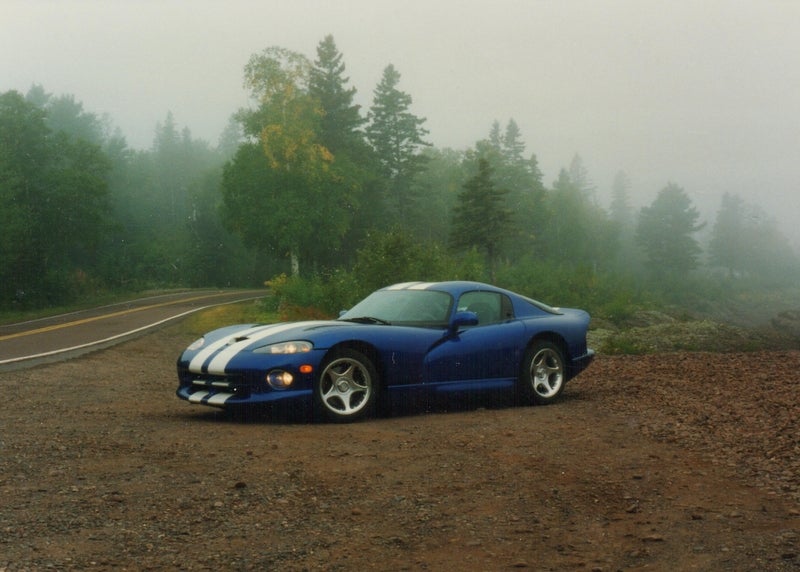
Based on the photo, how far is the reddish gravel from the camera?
4.25 meters

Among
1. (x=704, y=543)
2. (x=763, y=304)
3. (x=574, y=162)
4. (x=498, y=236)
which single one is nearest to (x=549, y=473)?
(x=704, y=543)

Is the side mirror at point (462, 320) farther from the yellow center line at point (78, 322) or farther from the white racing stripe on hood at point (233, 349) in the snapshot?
the yellow center line at point (78, 322)

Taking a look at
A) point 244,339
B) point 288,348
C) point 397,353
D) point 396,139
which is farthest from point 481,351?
point 396,139

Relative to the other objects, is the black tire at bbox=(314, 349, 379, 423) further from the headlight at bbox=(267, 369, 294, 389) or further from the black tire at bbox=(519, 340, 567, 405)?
the black tire at bbox=(519, 340, 567, 405)

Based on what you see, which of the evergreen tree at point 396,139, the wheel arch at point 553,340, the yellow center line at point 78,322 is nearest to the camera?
the wheel arch at point 553,340

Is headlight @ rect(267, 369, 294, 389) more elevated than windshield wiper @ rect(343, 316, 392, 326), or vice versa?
windshield wiper @ rect(343, 316, 392, 326)

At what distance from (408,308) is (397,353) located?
36.9 inches

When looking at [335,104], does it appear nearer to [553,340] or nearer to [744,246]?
[553,340]

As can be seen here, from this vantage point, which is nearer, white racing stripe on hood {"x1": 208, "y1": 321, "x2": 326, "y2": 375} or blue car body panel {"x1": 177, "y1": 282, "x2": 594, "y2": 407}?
blue car body panel {"x1": 177, "y1": 282, "x2": 594, "y2": 407}

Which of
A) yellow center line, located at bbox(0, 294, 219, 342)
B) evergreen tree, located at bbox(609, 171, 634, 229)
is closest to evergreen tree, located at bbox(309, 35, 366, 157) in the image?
yellow center line, located at bbox(0, 294, 219, 342)

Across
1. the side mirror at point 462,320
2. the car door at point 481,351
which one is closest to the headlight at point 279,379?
the car door at point 481,351

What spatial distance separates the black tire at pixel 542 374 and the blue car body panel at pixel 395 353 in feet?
0.31

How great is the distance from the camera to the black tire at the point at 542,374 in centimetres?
994

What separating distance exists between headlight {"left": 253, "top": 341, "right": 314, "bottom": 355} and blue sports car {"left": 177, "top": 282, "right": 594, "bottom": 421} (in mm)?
12
